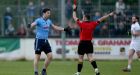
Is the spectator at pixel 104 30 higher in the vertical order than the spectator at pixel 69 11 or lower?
lower

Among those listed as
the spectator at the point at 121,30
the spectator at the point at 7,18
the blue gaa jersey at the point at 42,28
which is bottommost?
the spectator at the point at 121,30

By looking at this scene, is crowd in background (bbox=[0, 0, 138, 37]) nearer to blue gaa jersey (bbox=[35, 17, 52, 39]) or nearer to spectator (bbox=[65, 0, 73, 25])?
spectator (bbox=[65, 0, 73, 25])

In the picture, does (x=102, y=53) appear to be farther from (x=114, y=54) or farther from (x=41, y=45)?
(x=41, y=45)

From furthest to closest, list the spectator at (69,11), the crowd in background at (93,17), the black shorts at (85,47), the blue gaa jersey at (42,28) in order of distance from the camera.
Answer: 1. the spectator at (69,11)
2. the crowd in background at (93,17)
3. the black shorts at (85,47)
4. the blue gaa jersey at (42,28)

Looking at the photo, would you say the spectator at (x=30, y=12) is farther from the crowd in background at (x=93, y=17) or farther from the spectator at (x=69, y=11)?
the spectator at (x=69, y=11)

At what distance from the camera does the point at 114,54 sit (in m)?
35.3

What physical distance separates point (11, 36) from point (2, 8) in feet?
5.83

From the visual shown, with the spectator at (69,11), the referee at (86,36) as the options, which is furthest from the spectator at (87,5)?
the referee at (86,36)

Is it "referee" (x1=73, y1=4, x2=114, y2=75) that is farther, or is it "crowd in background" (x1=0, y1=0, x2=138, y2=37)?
"crowd in background" (x1=0, y1=0, x2=138, y2=37)

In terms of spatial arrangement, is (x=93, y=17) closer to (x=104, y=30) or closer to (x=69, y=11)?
(x=104, y=30)

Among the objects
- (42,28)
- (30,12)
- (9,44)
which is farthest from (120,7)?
(42,28)

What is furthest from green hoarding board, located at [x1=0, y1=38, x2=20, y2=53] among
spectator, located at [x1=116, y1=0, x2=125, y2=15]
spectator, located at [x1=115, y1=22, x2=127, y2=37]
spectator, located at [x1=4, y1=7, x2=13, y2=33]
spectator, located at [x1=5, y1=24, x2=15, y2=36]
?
spectator, located at [x1=116, y1=0, x2=125, y2=15]

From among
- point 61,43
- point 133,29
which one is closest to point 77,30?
point 61,43

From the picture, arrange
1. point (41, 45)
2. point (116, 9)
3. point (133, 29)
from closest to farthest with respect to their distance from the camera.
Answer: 1. point (41, 45)
2. point (133, 29)
3. point (116, 9)
